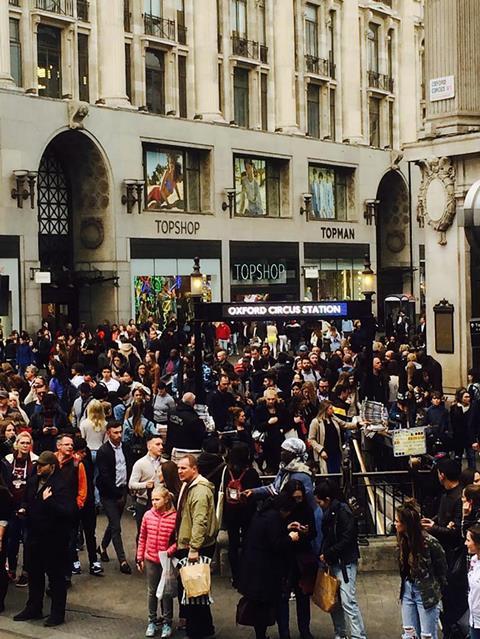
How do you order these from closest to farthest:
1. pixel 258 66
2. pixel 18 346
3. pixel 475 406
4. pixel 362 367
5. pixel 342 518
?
pixel 342 518
pixel 475 406
pixel 362 367
pixel 18 346
pixel 258 66

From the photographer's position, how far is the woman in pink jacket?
34.1 feet

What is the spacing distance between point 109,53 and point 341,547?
112ft

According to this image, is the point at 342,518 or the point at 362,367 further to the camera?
the point at 362,367

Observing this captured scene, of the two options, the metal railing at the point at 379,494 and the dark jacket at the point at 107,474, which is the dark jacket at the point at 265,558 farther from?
the dark jacket at the point at 107,474

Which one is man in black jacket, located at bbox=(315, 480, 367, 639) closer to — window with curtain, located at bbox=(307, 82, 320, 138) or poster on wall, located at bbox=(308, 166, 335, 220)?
poster on wall, located at bbox=(308, 166, 335, 220)

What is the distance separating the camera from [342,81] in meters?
53.3

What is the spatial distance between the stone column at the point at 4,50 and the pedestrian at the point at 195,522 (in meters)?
29.2

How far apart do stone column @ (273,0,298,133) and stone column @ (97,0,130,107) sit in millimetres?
10150

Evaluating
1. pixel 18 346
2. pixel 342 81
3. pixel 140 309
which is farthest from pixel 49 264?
pixel 342 81

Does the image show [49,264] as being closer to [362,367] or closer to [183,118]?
[183,118]

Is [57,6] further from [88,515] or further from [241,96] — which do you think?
[88,515]

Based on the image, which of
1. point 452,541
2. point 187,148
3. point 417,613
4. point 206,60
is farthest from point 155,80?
point 417,613

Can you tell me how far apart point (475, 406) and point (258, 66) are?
113ft

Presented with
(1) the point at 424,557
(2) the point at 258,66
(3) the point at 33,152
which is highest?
(2) the point at 258,66
